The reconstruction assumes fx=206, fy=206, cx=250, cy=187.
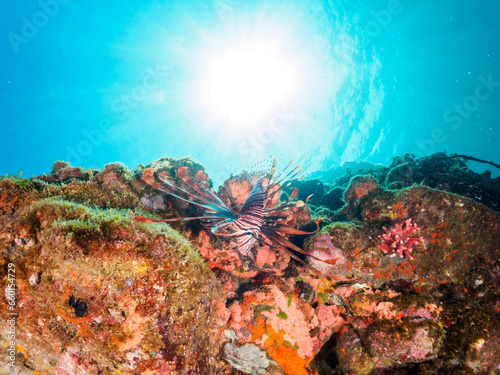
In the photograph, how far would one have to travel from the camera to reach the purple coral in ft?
11.1

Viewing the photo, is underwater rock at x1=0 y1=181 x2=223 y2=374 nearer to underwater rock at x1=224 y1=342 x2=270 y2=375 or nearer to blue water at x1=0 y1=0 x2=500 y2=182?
underwater rock at x1=224 y1=342 x2=270 y2=375

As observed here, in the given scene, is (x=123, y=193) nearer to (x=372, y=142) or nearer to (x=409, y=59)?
(x=409, y=59)

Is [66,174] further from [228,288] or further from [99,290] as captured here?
[228,288]

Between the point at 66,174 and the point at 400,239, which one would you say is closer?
the point at 66,174

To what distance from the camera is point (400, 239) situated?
3.43 m

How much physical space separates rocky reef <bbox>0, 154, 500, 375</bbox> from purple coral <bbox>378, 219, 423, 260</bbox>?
31 millimetres

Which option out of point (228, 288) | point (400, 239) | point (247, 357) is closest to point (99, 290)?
point (228, 288)

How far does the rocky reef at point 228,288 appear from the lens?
1.76 m

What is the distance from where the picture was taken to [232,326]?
124 inches

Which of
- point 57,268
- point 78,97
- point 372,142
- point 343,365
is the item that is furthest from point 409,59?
point 78,97

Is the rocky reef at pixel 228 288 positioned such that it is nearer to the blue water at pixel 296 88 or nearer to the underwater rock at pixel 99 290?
the underwater rock at pixel 99 290

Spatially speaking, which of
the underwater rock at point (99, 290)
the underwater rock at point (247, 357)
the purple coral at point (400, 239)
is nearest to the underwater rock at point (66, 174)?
the underwater rock at point (99, 290)

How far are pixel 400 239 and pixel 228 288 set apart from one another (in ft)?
9.80

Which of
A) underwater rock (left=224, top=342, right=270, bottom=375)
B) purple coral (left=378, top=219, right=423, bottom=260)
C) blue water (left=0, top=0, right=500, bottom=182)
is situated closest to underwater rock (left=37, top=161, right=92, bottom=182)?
underwater rock (left=224, top=342, right=270, bottom=375)
